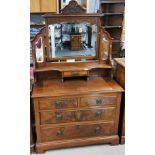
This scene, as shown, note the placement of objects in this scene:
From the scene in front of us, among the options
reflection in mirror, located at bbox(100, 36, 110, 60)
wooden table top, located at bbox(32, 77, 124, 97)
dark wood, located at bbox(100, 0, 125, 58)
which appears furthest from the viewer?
dark wood, located at bbox(100, 0, 125, 58)

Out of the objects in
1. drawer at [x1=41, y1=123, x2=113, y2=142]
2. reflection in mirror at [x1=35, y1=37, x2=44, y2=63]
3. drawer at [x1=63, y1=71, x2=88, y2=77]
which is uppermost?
reflection in mirror at [x1=35, y1=37, x2=44, y2=63]

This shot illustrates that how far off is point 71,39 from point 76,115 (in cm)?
70

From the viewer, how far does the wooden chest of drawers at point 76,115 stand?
1844 millimetres

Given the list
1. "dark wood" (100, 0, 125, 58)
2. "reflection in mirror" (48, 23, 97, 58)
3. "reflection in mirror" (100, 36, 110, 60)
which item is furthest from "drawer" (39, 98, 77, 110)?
"dark wood" (100, 0, 125, 58)

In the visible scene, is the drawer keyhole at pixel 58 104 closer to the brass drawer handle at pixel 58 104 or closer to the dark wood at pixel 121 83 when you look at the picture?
the brass drawer handle at pixel 58 104

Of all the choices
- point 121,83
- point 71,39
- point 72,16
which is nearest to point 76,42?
point 71,39

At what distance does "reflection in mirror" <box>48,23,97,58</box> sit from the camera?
1.95m

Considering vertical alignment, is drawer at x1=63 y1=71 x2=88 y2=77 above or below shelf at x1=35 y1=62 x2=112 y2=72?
below

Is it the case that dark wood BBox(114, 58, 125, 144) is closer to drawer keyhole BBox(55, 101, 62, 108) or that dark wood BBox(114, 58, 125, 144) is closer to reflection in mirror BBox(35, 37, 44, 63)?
drawer keyhole BBox(55, 101, 62, 108)

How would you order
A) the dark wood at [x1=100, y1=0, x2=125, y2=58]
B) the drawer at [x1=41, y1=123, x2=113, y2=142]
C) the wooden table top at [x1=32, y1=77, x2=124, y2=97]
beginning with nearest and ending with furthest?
the wooden table top at [x1=32, y1=77, x2=124, y2=97] → the drawer at [x1=41, y1=123, x2=113, y2=142] → the dark wood at [x1=100, y1=0, x2=125, y2=58]

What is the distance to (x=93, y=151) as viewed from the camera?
202 cm

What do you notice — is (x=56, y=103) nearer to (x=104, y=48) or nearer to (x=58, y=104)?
(x=58, y=104)
